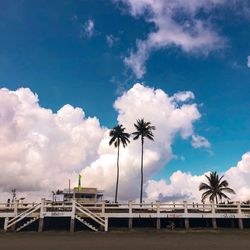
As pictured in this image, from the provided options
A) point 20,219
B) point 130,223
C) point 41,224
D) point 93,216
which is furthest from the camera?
point 130,223

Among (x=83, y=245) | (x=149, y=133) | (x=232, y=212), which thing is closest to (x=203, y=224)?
(x=232, y=212)

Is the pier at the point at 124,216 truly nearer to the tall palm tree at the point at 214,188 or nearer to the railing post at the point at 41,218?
the railing post at the point at 41,218

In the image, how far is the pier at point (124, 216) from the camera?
27139mm

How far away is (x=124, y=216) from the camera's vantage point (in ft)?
91.0

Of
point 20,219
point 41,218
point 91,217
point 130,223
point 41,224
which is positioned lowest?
point 41,224

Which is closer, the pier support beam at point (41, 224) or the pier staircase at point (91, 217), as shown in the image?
the pier support beam at point (41, 224)

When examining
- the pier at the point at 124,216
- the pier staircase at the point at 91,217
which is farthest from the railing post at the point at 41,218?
the pier staircase at the point at 91,217

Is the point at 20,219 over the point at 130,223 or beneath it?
over

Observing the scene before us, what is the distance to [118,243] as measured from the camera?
806 inches

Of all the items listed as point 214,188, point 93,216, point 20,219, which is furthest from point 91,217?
point 214,188

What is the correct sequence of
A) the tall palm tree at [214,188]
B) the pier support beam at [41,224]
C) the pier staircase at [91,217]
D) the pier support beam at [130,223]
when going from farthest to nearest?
the tall palm tree at [214,188] → the pier support beam at [130,223] → the pier staircase at [91,217] → the pier support beam at [41,224]

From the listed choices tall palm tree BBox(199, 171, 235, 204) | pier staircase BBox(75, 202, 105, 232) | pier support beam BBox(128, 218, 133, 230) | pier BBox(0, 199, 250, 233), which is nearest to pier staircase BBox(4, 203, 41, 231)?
pier BBox(0, 199, 250, 233)

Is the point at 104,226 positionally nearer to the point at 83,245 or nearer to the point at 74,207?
the point at 74,207

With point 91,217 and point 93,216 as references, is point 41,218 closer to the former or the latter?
point 91,217
